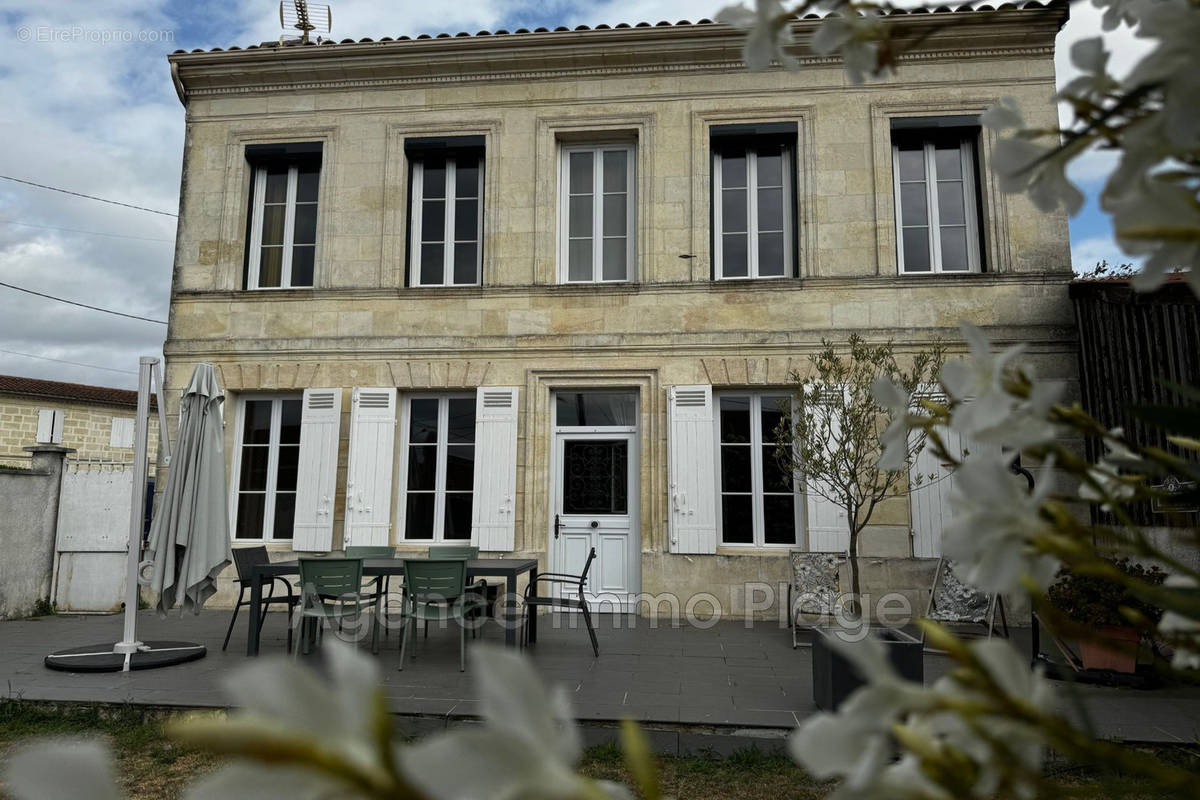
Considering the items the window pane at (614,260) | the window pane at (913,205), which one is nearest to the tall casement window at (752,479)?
the window pane at (614,260)

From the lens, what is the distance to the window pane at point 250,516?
9367 millimetres

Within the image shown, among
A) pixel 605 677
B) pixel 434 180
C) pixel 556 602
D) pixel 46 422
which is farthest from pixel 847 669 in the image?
pixel 46 422

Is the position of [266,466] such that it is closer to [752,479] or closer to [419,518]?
[419,518]

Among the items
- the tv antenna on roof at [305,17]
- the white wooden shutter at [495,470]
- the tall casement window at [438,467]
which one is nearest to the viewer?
the white wooden shutter at [495,470]

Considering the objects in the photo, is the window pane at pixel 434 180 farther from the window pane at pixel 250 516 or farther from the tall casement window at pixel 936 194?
the tall casement window at pixel 936 194

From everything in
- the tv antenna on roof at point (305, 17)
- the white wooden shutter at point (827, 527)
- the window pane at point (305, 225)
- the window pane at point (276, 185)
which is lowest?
the white wooden shutter at point (827, 527)

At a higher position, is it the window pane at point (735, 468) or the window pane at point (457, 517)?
Result: the window pane at point (735, 468)

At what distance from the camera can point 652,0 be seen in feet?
25.0

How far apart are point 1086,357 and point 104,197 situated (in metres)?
16.1

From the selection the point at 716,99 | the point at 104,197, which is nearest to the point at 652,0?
the point at 716,99

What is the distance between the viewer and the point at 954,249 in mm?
9055

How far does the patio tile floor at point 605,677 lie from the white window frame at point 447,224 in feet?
14.0

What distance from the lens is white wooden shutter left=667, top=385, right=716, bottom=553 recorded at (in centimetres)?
852

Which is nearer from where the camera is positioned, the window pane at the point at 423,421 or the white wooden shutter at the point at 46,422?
the window pane at the point at 423,421
